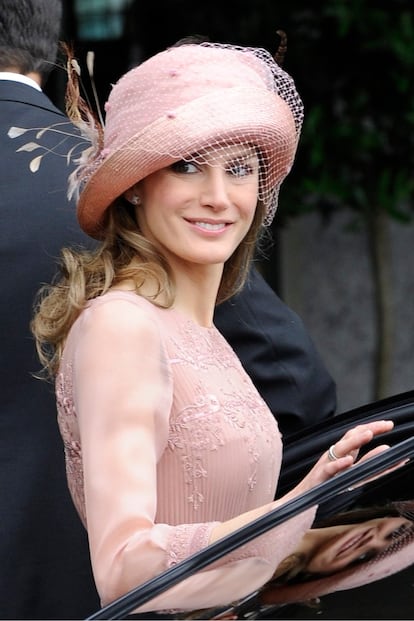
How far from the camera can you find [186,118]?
200cm

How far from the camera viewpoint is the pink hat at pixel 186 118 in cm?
199

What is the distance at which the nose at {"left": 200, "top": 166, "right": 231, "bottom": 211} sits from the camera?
2.01 meters

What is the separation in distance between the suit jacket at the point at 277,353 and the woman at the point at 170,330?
21.5 inches

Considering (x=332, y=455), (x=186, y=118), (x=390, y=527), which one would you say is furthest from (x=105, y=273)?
(x=390, y=527)

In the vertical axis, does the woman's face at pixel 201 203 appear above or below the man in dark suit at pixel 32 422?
above

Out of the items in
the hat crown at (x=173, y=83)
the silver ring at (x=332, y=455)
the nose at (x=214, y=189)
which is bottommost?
the silver ring at (x=332, y=455)

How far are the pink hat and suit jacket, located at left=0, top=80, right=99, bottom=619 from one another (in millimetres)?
420

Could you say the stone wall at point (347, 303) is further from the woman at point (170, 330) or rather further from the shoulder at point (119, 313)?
the shoulder at point (119, 313)

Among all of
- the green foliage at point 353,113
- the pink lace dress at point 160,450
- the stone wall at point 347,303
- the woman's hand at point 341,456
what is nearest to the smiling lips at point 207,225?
the pink lace dress at point 160,450

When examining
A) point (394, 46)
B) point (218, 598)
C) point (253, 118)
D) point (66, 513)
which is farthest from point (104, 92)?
point (218, 598)

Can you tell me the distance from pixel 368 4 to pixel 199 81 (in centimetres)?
325

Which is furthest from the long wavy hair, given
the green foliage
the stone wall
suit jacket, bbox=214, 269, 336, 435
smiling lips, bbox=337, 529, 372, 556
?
the stone wall

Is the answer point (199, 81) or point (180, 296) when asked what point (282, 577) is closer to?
point (180, 296)

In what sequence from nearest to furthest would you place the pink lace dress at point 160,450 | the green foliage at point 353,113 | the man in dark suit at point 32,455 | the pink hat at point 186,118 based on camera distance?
the pink lace dress at point 160,450 < the pink hat at point 186,118 < the man in dark suit at point 32,455 < the green foliage at point 353,113
